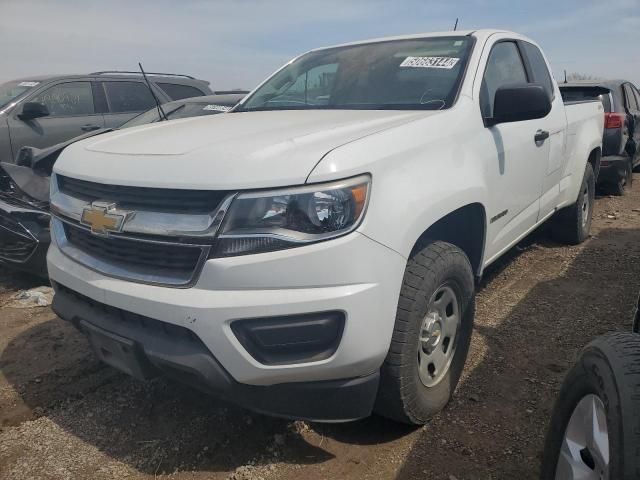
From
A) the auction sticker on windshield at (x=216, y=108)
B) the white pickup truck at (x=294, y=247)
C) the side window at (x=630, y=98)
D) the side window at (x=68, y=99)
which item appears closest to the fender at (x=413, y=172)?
the white pickup truck at (x=294, y=247)

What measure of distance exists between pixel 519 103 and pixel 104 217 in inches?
81.6

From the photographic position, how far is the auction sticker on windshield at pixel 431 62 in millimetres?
2986

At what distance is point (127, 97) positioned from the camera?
24.1ft

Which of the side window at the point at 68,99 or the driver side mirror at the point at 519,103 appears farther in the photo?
the side window at the point at 68,99

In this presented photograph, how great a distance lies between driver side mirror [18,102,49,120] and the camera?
20.2ft

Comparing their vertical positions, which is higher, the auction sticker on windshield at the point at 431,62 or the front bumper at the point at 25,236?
the auction sticker on windshield at the point at 431,62

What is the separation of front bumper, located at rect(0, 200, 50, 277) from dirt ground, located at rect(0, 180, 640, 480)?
0.61 meters

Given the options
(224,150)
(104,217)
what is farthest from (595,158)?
(104,217)

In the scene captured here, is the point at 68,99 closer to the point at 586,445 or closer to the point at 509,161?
the point at 509,161

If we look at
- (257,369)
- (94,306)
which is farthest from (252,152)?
(94,306)

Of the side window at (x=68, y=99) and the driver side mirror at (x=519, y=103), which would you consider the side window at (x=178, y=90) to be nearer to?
the side window at (x=68, y=99)

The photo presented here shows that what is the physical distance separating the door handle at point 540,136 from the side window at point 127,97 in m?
5.62

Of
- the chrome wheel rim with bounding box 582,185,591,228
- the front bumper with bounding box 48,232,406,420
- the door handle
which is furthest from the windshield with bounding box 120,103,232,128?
the front bumper with bounding box 48,232,406,420

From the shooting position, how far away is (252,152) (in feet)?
6.41
